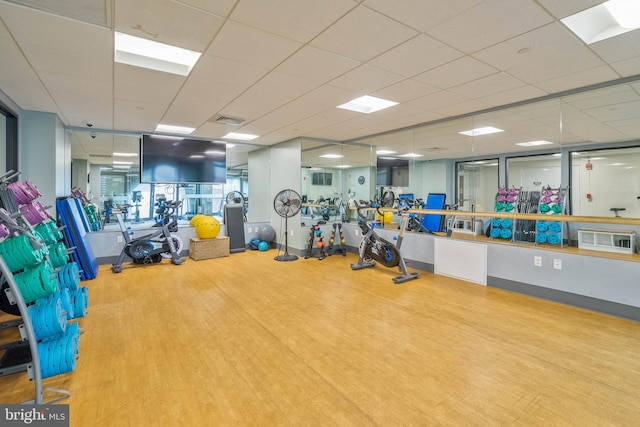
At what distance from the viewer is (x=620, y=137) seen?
4.16 m

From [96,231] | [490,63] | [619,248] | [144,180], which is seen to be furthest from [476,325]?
[96,231]

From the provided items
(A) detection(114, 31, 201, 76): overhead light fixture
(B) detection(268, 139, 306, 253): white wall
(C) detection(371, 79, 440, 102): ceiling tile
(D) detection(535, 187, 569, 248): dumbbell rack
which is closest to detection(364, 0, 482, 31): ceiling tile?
(C) detection(371, 79, 440, 102): ceiling tile

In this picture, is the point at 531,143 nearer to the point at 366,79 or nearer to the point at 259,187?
the point at 366,79

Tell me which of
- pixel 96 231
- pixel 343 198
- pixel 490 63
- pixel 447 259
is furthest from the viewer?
pixel 343 198

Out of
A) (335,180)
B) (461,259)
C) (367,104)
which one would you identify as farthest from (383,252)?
Result: (335,180)

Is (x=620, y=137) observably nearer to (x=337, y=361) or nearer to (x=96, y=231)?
(x=337, y=361)

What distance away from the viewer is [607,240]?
3.69m

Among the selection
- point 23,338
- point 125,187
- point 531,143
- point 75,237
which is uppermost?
point 531,143

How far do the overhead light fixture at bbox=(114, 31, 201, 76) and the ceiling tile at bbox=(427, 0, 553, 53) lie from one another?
2195mm

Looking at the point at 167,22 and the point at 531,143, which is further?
the point at 531,143

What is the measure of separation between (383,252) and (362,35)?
11.1 feet

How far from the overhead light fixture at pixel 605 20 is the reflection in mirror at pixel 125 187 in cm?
641

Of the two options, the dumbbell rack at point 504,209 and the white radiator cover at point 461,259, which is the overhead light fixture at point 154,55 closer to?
the white radiator cover at point 461,259

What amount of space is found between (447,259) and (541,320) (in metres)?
1.74
